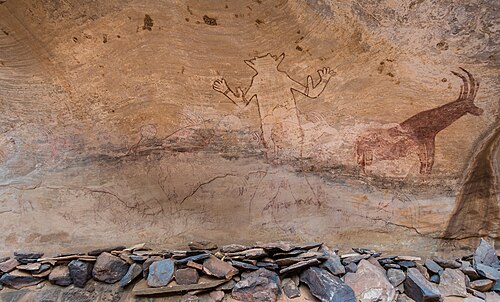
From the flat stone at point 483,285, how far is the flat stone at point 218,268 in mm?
2099

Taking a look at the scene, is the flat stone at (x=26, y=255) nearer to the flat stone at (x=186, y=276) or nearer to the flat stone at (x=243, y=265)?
the flat stone at (x=186, y=276)

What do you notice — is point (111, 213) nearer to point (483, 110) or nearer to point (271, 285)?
point (271, 285)

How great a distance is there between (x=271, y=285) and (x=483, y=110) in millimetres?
2758

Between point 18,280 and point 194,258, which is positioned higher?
point 194,258

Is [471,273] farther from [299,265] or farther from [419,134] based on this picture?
[299,265]

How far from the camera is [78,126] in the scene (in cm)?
368

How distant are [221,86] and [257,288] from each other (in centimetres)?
205

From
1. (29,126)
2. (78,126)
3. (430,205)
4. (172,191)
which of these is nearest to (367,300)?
(430,205)

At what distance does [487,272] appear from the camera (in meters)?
3.16

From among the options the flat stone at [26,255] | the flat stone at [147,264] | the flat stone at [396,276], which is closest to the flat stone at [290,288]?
the flat stone at [396,276]

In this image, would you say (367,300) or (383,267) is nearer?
(367,300)

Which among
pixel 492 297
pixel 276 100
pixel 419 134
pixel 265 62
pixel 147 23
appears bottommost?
pixel 492 297

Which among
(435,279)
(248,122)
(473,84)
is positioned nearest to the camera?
(435,279)

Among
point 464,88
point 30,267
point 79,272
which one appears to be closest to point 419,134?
point 464,88
